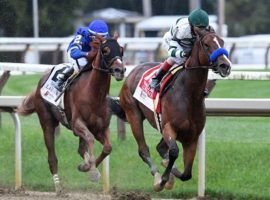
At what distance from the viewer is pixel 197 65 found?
25.3 ft

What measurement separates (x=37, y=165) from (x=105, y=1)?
4321 cm

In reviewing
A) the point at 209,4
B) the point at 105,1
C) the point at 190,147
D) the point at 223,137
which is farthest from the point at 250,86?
the point at 105,1

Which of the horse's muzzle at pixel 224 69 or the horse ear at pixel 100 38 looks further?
the horse ear at pixel 100 38

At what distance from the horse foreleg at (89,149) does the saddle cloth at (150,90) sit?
63 cm

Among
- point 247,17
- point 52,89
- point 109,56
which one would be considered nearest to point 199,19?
point 109,56

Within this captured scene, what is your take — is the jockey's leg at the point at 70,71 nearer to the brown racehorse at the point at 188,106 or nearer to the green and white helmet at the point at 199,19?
the brown racehorse at the point at 188,106

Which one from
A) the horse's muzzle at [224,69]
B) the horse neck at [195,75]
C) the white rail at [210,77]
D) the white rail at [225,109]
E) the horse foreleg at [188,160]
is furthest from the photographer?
Result: the white rail at [210,77]

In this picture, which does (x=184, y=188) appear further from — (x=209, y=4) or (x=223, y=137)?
(x=209, y=4)

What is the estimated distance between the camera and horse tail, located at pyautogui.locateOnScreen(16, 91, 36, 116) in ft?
31.3

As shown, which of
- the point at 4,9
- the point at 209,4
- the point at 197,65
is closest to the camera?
the point at 197,65

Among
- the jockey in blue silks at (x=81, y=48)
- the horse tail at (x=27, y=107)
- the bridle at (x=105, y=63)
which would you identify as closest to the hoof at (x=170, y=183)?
the bridle at (x=105, y=63)

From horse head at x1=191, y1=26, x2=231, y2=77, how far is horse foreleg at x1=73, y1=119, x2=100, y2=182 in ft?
4.51

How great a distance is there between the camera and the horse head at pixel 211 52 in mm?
7168

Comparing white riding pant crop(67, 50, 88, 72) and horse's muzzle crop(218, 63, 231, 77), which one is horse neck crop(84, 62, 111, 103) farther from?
horse's muzzle crop(218, 63, 231, 77)
